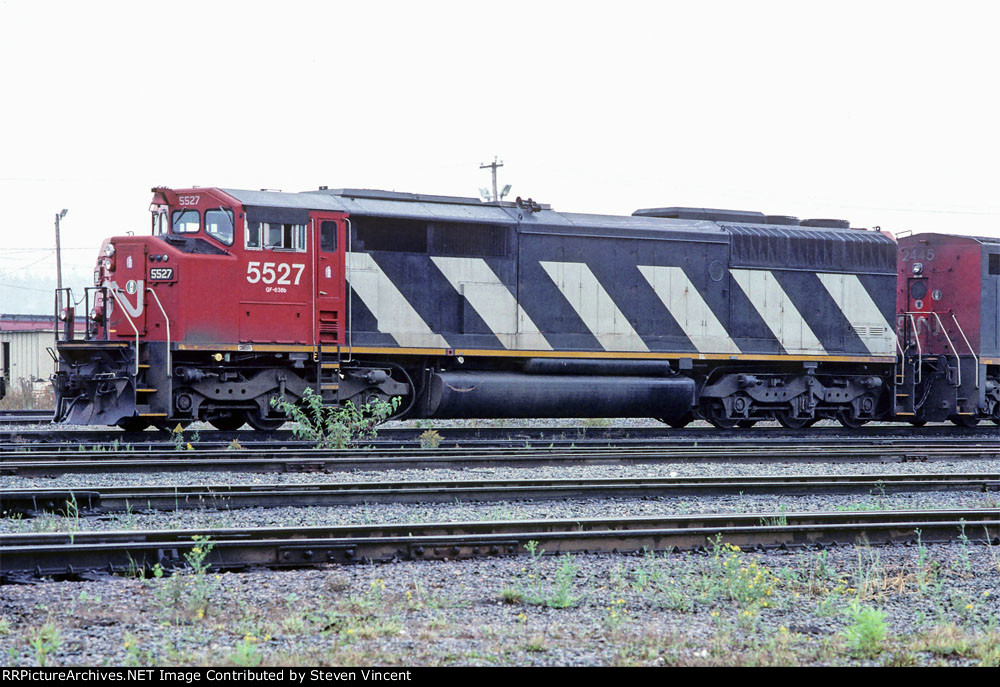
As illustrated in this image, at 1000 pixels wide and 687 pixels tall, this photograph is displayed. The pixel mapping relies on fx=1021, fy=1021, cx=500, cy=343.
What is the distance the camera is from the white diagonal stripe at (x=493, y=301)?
15.3 metres

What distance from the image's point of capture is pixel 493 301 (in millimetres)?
15500

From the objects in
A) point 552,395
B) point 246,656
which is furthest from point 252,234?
point 246,656

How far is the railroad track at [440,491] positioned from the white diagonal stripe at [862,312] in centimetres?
680

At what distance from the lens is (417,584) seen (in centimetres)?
605

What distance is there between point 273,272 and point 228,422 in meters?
2.48

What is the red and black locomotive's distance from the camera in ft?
45.6

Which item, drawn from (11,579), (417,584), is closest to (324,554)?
(417,584)

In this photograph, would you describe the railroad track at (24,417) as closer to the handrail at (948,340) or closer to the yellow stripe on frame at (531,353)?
the yellow stripe on frame at (531,353)

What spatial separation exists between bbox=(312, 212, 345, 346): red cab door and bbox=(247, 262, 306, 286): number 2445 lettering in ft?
0.96

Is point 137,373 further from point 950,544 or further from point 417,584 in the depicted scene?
point 950,544

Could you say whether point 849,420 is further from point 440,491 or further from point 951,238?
point 440,491

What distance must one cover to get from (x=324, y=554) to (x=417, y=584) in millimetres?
966

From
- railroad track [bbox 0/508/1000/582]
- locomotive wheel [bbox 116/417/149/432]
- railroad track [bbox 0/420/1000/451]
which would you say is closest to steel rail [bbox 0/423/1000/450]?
railroad track [bbox 0/420/1000/451]

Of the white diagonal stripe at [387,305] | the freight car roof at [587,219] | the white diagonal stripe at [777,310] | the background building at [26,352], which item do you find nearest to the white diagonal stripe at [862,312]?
the freight car roof at [587,219]
